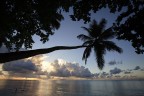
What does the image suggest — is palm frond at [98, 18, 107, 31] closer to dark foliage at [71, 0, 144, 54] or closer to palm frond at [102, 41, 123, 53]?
palm frond at [102, 41, 123, 53]

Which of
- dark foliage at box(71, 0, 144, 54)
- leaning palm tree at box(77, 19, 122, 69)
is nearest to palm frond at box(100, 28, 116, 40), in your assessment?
leaning palm tree at box(77, 19, 122, 69)

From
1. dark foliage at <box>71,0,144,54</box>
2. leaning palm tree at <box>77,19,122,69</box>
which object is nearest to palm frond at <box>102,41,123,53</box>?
leaning palm tree at <box>77,19,122,69</box>

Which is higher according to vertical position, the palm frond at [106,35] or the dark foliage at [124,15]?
the palm frond at [106,35]

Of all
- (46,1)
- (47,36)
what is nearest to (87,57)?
(47,36)

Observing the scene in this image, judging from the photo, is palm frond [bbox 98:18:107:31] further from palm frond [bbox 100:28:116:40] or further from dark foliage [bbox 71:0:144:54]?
dark foliage [bbox 71:0:144:54]

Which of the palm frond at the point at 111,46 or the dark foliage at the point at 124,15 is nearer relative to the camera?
the dark foliage at the point at 124,15

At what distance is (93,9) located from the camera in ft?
23.5

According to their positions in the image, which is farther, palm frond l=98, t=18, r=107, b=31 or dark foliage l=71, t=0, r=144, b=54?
palm frond l=98, t=18, r=107, b=31

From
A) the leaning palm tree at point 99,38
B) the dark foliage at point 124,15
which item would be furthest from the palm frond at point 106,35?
the dark foliage at point 124,15

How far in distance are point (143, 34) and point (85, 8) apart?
2322 mm

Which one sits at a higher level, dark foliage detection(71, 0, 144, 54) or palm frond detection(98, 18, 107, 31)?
palm frond detection(98, 18, 107, 31)

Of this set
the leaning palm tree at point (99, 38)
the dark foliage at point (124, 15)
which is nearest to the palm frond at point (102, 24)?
the leaning palm tree at point (99, 38)

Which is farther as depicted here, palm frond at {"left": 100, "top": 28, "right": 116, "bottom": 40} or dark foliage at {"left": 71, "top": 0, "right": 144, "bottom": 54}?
palm frond at {"left": 100, "top": 28, "right": 116, "bottom": 40}

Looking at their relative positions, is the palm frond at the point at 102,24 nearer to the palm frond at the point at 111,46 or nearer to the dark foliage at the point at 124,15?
the palm frond at the point at 111,46
